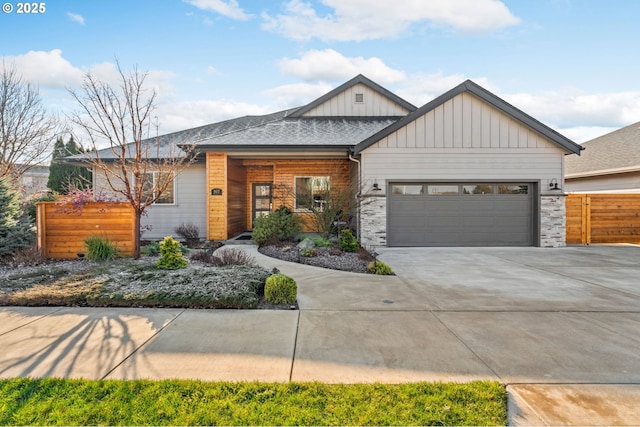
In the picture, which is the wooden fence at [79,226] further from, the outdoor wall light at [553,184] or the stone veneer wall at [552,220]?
the outdoor wall light at [553,184]

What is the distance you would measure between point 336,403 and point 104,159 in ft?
40.5

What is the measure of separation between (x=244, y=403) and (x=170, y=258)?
4591mm

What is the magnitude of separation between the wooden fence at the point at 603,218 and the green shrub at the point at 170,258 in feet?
42.6

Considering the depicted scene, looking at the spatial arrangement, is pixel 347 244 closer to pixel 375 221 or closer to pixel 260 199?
pixel 375 221

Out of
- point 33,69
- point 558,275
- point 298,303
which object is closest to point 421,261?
point 558,275

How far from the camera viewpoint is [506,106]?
9.88 metres

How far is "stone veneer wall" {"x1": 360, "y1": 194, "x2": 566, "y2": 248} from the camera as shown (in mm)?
10180

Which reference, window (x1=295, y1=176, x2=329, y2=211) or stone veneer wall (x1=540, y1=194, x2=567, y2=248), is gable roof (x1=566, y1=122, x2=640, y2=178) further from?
window (x1=295, y1=176, x2=329, y2=211)

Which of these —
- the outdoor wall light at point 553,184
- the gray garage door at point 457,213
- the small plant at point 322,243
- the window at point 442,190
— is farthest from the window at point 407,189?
the outdoor wall light at point 553,184

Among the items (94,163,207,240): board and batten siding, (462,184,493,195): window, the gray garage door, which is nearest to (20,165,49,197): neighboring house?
(94,163,207,240): board and batten siding

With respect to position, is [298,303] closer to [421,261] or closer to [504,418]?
[504,418]

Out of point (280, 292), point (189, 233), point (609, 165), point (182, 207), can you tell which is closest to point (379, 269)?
point (280, 292)

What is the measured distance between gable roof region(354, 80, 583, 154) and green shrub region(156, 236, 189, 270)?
6.36 meters

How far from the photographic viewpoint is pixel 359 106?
1469 centimetres
